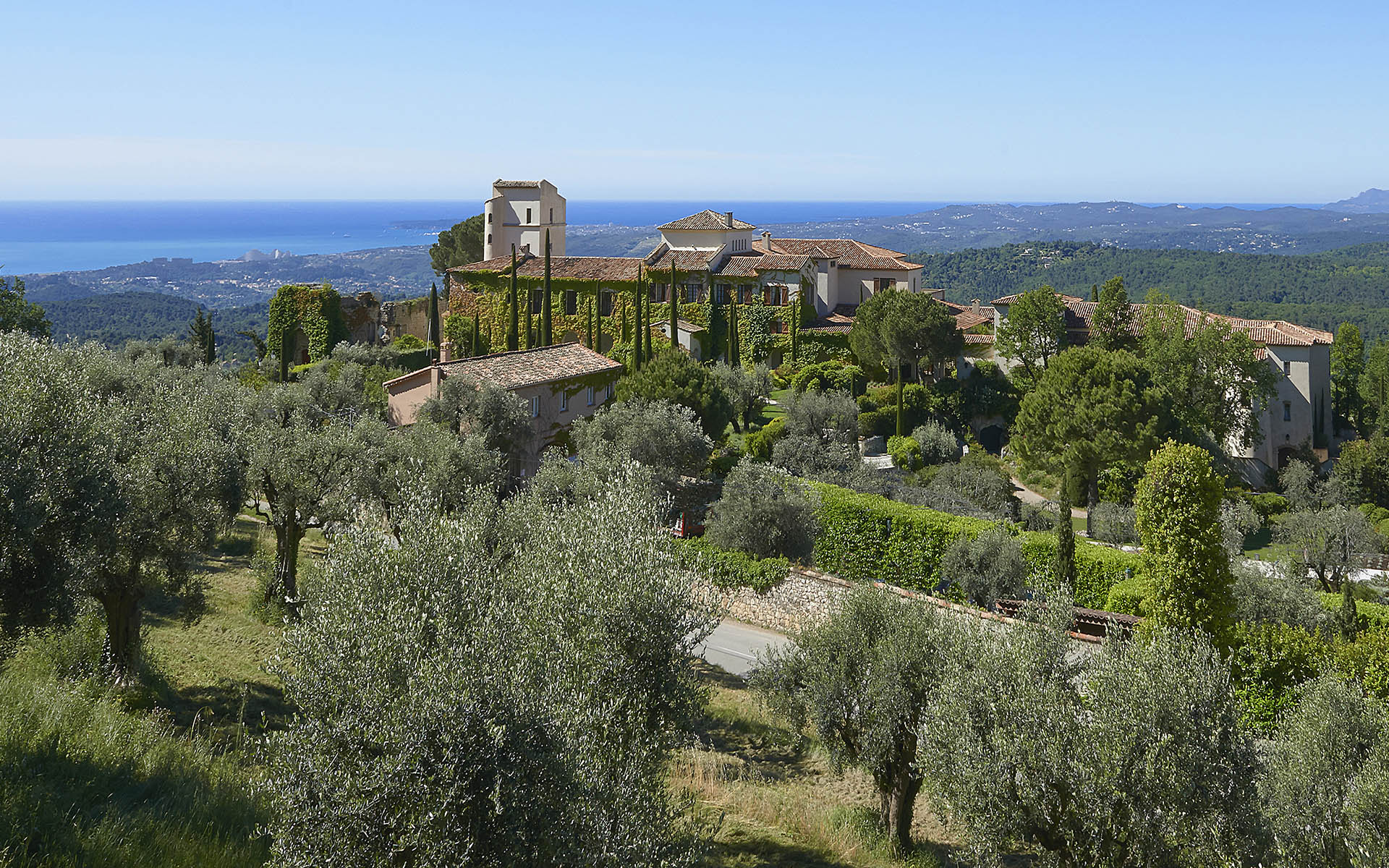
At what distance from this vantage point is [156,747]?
13.1 metres

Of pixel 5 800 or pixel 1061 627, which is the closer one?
pixel 5 800

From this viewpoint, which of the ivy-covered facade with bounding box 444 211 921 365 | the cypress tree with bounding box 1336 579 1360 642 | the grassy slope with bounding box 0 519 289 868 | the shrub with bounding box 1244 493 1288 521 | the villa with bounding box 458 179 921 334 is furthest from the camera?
the villa with bounding box 458 179 921 334

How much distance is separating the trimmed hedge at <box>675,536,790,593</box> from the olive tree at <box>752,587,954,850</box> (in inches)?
393

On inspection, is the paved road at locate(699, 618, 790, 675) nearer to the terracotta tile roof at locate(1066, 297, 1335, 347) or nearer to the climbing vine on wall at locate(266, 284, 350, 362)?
the terracotta tile roof at locate(1066, 297, 1335, 347)

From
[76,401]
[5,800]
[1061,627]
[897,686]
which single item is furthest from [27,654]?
[1061,627]

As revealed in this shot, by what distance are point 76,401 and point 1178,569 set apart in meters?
20.6

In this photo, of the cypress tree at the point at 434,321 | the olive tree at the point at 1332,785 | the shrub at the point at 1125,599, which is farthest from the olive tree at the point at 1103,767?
the cypress tree at the point at 434,321

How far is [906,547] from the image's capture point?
1131 inches

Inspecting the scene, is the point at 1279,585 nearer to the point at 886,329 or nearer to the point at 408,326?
the point at 886,329

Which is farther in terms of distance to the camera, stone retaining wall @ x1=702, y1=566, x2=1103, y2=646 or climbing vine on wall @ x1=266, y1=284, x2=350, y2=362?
climbing vine on wall @ x1=266, y1=284, x2=350, y2=362

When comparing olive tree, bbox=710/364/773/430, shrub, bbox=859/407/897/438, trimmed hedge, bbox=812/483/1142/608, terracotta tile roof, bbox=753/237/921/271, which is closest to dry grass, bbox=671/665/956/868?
trimmed hedge, bbox=812/483/1142/608

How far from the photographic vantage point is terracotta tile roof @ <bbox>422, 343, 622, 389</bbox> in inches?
1545

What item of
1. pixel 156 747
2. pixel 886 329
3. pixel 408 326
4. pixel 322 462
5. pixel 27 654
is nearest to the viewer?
pixel 156 747

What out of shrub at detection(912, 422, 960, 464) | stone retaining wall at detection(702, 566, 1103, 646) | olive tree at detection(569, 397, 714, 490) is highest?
olive tree at detection(569, 397, 714, 490)
